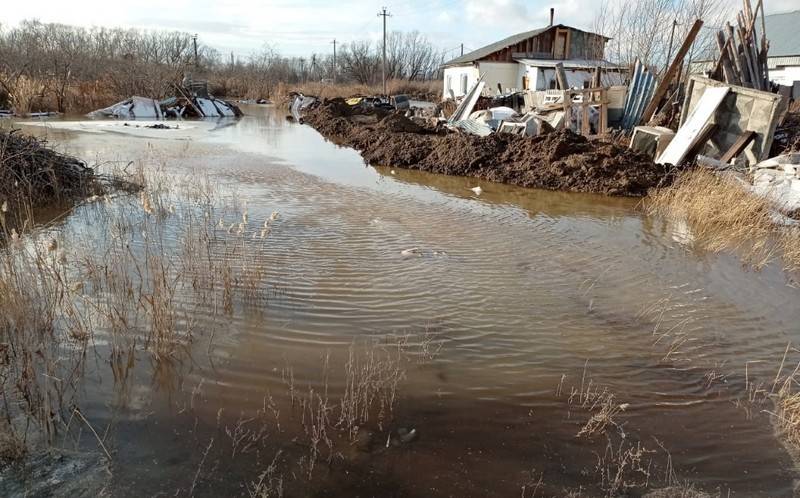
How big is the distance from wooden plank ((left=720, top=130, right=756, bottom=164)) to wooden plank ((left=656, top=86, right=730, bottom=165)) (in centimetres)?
70

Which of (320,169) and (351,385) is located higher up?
(320,169)

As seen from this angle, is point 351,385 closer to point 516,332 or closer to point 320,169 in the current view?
point 516,332

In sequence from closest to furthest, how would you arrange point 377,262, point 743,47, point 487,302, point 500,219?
1. point 487,302
2. point 377,262
3. point 500,219
4. point 743,47

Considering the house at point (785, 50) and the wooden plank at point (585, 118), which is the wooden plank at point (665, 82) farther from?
the house at point (785, 50)

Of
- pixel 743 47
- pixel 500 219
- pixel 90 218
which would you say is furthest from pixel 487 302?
pixel 743 47

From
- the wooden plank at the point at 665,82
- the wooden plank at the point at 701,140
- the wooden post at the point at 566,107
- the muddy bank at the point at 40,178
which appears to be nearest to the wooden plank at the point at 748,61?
the wooden plank at the point at 665,82

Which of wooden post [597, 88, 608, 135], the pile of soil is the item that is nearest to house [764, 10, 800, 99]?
wooden post [597, 88, 608, 135]

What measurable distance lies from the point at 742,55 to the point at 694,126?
3.11m

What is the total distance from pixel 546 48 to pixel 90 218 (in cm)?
3658

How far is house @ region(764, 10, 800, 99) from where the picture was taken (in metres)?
33.4

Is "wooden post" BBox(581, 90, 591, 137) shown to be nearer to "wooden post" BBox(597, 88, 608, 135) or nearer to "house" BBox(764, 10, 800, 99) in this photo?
"wooden post" BBox(597, 88, 608, 135)

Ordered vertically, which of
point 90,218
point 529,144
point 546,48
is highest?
point 546,48

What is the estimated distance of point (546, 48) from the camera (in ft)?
127

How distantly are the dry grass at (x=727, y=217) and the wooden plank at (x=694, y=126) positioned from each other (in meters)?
1.55
